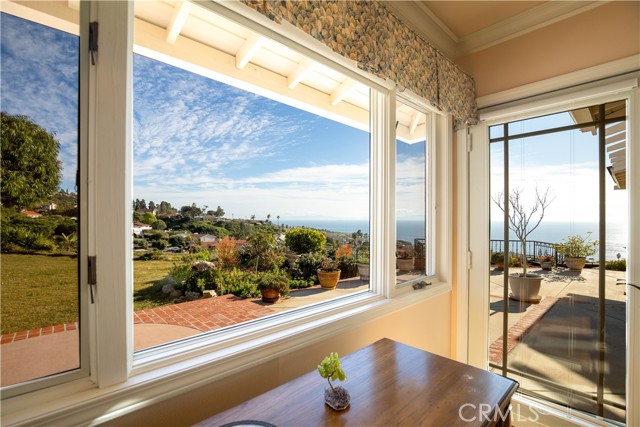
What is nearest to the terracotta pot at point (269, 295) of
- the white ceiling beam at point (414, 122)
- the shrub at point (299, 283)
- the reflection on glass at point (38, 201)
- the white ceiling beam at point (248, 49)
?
the shrub at point (299, 283)

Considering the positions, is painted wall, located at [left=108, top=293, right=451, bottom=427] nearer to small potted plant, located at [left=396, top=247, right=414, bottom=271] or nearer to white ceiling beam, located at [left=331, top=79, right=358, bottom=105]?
small potted plant, located at [left=396, top=247, right=414, bottom=271]

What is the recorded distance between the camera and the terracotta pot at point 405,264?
221 centimetres

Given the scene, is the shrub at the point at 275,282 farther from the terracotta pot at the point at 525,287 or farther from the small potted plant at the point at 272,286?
the terracotta pot at the point at 525,287

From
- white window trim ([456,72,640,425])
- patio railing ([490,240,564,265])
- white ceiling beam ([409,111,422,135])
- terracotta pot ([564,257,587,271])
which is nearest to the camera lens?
white window trim ([456,72,640,425])

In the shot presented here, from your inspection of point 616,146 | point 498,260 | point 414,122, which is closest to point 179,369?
point 414,122

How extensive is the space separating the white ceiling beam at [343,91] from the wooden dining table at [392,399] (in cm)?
162

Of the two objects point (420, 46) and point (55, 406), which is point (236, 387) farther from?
point (420, 46)

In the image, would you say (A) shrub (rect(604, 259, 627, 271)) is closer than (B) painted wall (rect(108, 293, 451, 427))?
No

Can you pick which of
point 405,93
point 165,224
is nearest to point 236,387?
point 165,224

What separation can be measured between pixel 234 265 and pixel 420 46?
180cm

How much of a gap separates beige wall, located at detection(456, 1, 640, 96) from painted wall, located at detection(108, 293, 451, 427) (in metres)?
1.81

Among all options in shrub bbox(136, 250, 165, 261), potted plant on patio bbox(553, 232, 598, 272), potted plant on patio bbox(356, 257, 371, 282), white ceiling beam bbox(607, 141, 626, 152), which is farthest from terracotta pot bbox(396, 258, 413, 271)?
shrub bbox(136, 250, 165, 261)

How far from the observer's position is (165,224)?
131cm

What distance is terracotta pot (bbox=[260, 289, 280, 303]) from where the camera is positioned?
5.44 feet
